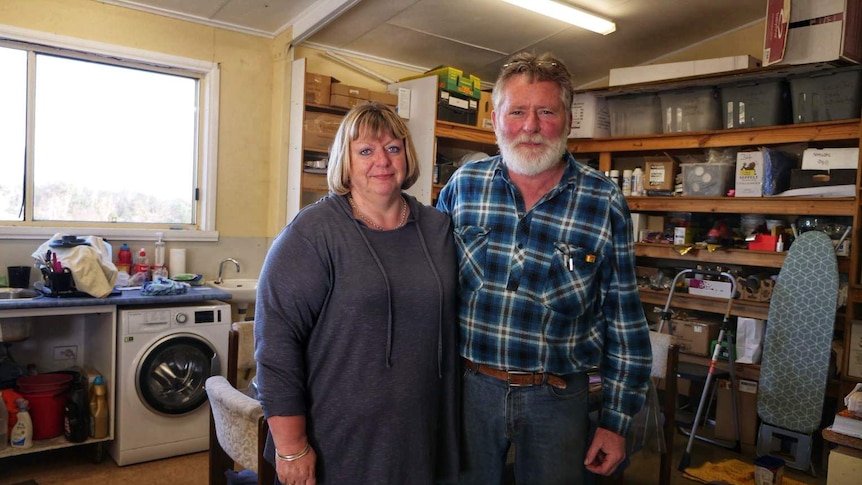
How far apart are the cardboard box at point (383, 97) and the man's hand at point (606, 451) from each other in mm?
3382

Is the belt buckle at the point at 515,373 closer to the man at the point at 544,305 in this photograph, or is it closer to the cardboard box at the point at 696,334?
the man at the point at 544,305

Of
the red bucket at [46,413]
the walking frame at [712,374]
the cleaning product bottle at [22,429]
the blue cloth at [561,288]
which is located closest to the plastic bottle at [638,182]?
the walking frame at [712,374]

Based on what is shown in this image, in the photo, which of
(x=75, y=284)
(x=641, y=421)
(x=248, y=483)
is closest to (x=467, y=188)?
(x=248, y=483)

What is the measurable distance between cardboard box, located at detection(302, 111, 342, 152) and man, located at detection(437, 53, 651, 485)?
111 inches

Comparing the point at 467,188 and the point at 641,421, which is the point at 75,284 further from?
the point at 641,421

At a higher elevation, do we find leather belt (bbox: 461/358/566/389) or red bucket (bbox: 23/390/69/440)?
leather belt (bbox: 461/358/566/389)

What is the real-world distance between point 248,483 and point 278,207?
2698 mm

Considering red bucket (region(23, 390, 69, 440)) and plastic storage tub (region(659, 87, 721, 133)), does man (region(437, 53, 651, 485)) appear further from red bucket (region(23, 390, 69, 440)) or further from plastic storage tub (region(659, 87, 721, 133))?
plastic storage tub (region(659, 87, 721, 133))

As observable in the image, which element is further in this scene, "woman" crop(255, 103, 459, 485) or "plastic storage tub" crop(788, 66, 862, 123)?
"plastic storage tub" crop(788, 66, 862, 123)

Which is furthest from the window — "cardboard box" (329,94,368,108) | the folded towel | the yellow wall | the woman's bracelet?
the woman's bracelet

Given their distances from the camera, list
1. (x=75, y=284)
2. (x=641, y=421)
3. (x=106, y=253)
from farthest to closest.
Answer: (x=106, y=253) → (x=75, y=284) → (x=641, y=421)

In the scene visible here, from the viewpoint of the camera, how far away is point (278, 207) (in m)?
4.45

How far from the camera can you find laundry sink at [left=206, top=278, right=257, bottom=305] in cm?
389

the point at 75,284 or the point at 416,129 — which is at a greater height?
the point at 416,129
